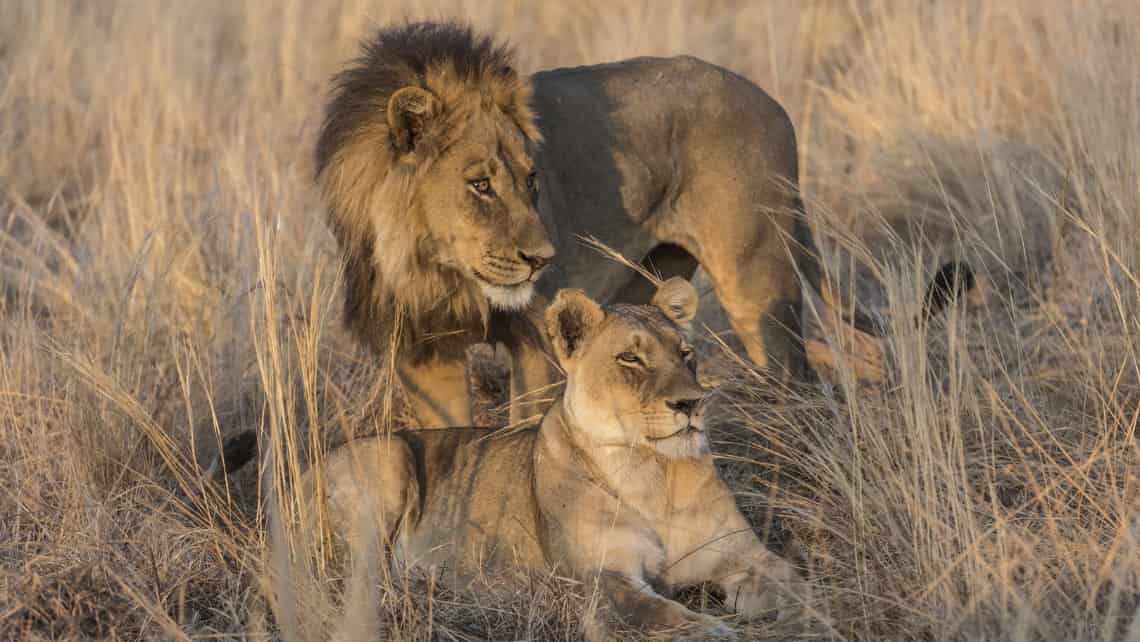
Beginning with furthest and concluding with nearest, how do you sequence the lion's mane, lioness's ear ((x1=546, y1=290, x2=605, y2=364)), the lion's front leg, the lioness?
1. the lion's front leg
2. the lion's mane
3. lioness's ear ((x1=546, y1=290, x2=605, y2=364))
4. the lioness

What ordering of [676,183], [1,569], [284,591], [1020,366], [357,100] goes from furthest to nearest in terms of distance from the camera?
[676,183] < [357,100] < [1020,366] < [1,569] < [284,591]

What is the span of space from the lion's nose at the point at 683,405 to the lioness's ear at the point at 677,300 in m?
0.39

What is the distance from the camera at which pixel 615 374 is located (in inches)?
146

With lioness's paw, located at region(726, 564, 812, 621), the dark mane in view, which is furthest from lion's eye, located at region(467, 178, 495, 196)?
lioness's paw, located at region(726, 564, 812, 621)

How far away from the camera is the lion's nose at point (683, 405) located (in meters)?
3.57

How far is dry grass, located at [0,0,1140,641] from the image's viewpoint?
11.2 ft

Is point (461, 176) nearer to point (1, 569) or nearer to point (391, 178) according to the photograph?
point (391, 178)

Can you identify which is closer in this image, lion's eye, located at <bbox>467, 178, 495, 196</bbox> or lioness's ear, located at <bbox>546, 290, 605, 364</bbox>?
lioness's ear, located at <bbox>546, 290, 605, 364</bbox>

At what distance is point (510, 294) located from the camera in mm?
4250

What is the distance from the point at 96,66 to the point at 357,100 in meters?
4.36

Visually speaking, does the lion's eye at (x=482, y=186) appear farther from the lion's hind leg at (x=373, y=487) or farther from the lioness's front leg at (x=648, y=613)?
the lioness's front leg at (x=648, y=613)

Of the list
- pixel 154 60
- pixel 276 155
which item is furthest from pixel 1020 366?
pixel 154 60

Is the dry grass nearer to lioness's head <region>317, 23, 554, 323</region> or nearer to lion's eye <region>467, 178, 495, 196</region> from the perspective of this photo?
lioness's head <region>317, 23, 554, 323</region>

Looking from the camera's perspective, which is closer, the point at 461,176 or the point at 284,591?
the point at 284,591
